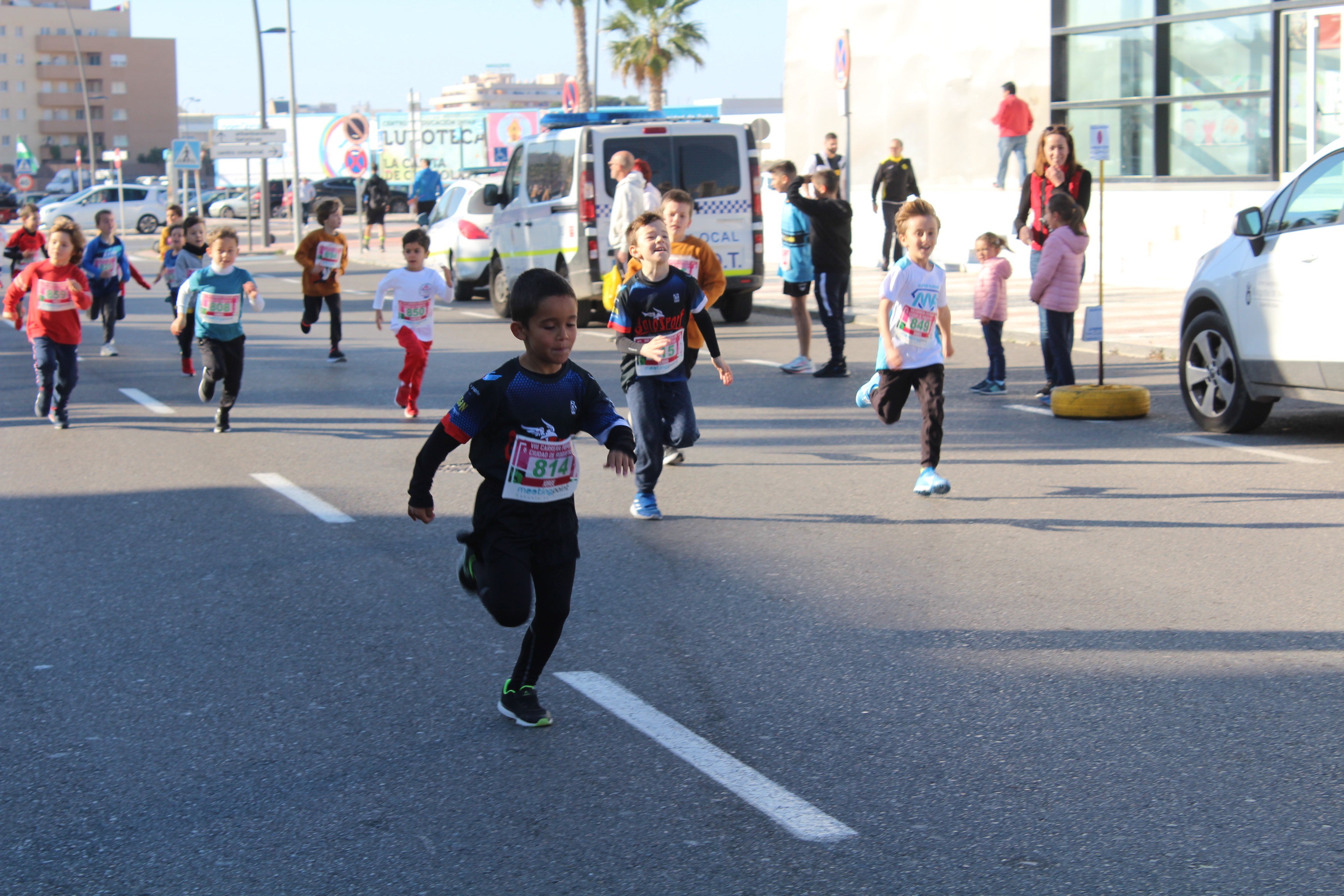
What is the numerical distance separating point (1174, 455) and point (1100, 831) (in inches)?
237

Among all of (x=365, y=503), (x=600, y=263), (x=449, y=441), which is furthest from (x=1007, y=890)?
(x=600, y=263)

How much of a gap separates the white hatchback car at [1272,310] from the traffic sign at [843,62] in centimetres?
909

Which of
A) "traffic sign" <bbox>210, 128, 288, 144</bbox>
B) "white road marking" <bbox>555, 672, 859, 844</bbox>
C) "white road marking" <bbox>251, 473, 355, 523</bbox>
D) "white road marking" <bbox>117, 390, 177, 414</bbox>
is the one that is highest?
"traffic sign" <bbox>210, 128, 288, 144</bbox>

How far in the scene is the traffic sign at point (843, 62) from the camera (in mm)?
18625

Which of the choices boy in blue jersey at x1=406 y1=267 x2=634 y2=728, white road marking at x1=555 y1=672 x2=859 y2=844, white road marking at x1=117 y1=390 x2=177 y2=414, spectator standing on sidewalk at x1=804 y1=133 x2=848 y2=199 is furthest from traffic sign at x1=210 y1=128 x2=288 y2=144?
boy in blue jersey at x1=406 y1=267 x2=634 y2=728

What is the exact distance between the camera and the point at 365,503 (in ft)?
27.6

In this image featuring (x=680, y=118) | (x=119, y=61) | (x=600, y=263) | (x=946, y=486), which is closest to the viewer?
(x=946, y=486)

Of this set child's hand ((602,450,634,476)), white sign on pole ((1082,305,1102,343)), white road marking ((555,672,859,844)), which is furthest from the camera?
white sign on pole ((1082,305,1102,343))

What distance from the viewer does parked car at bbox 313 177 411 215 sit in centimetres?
6094

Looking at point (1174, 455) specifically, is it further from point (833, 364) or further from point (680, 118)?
point (680, 118)

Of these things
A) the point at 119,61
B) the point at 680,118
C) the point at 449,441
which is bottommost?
the point at 449,441

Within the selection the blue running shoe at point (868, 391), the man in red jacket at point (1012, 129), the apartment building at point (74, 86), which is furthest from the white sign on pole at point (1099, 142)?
Result: the apartment building at point (74, 86)

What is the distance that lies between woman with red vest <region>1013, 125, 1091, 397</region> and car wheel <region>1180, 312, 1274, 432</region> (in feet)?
4.51

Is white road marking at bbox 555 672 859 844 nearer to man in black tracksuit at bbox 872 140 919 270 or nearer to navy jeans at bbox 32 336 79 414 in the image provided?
navy jeans at bbox 32 336 79 414
